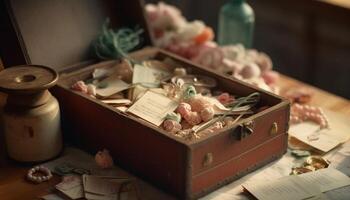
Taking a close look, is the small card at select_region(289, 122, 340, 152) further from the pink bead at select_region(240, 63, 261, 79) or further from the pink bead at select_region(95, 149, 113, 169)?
the pink bead at select_region(95, 149, 113, 169)

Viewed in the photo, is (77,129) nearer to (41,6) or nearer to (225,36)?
(41,6)

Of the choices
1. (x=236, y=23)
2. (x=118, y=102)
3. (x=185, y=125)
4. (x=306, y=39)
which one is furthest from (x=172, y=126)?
(x=306, y=39)

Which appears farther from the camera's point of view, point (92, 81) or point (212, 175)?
point (92, 81)

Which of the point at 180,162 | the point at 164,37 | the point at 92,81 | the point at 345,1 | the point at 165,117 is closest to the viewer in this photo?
the point at 180,162

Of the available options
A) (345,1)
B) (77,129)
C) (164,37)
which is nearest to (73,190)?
(77,129)

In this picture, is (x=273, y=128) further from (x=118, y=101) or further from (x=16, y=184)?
(x=16, y=184)

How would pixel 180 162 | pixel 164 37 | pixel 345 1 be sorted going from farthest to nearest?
pixel 345 1 → pixel 164 37 → pixel 180 162

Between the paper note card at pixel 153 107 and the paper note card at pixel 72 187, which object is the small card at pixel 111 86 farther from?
the paper note card at pixel 72 187
